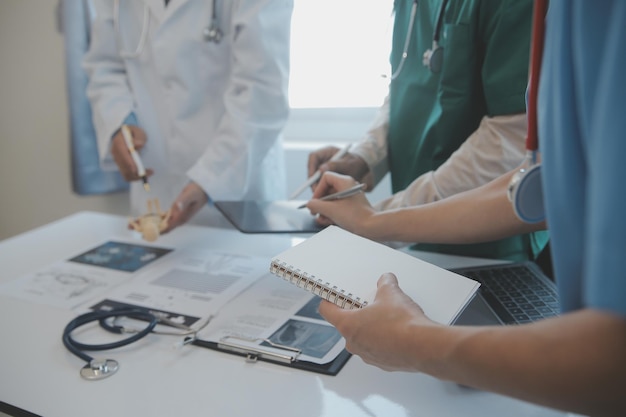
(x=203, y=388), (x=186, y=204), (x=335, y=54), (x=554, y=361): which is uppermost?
(x=335, y=54)

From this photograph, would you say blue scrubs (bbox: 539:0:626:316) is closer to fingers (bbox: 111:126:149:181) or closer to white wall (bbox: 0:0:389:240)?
fingers (bbox: 111:126:149:181)

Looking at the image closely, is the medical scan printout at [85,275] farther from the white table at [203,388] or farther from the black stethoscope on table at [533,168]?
the black stethoscope on table at [533,168]

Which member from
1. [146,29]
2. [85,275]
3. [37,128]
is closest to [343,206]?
[85,275]

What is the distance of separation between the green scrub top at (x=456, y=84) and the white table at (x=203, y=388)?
0.47m

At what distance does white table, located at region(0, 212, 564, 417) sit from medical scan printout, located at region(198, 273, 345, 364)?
33 millimetres

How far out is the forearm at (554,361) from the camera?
344 mm

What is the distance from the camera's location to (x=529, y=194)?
1.66 feet

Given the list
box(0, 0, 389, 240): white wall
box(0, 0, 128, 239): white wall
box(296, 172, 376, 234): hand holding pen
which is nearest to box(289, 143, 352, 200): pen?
box(296, 172, 376, 234): hand holding pen

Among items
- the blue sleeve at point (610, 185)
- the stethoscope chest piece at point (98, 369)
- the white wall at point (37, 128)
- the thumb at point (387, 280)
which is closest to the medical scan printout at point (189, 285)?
the stethoscope chest piece at point (98, 369)

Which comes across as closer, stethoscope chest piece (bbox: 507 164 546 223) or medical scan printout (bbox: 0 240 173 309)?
stethoscope chest piece (bbox: 507 164 546 223)

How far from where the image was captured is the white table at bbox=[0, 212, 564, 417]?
2.16 ft

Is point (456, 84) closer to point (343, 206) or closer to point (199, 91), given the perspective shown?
point (343, 206)

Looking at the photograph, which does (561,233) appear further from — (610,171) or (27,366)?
(27,366)

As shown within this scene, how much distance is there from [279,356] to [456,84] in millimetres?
638
